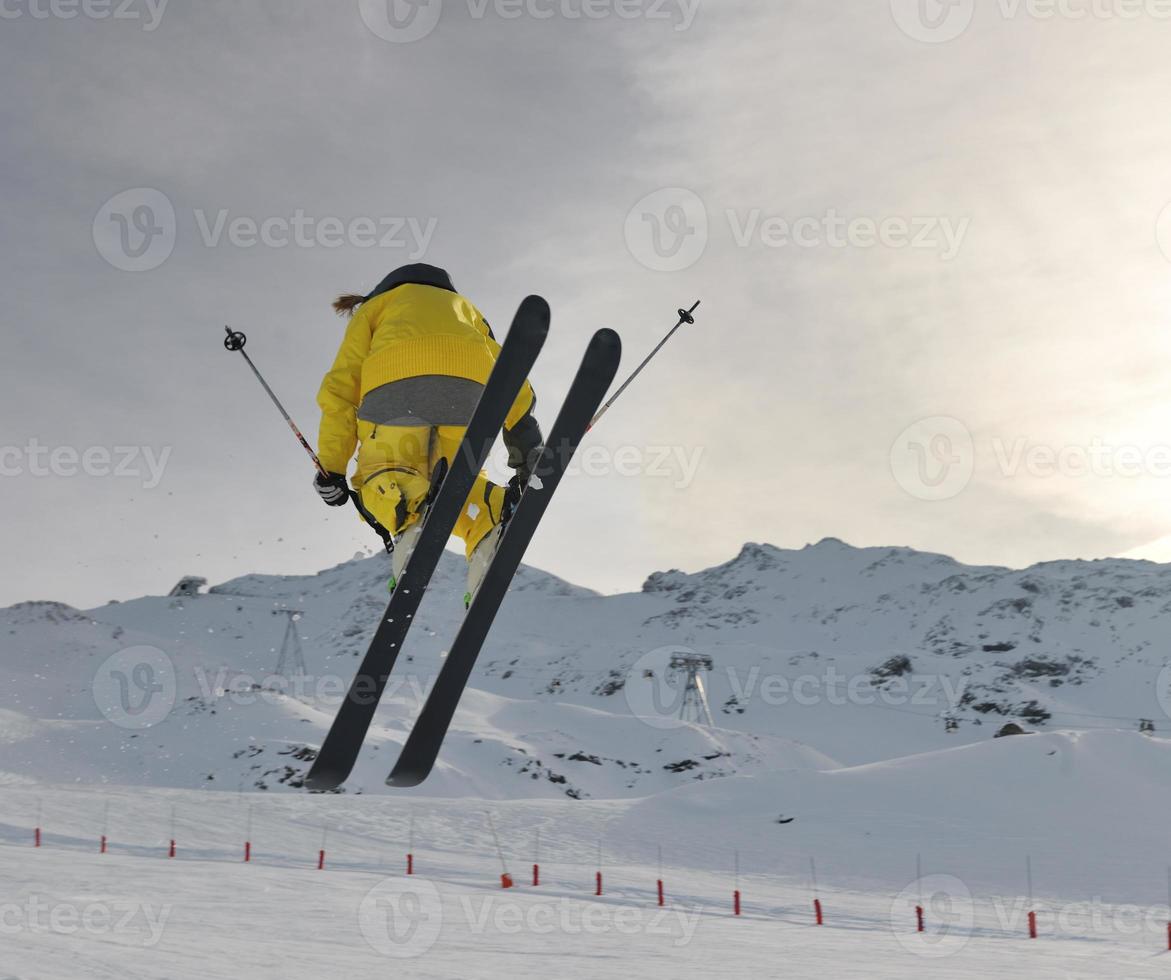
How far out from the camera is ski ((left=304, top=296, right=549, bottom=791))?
361 cm

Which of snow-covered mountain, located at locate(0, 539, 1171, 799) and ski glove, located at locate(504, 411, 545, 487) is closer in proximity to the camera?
ski glove, located at locate(504, 411, 545, 487)

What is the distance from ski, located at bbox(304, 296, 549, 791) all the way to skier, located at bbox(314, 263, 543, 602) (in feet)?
0.40

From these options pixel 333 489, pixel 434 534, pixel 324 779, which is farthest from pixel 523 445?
pixel 324 779

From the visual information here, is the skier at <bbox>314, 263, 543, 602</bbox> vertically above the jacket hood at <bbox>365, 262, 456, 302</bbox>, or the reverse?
the jacket hood at <bbox>365, 262, 456, 302</bbox>

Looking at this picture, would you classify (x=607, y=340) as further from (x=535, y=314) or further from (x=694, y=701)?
(x=694, y=701)

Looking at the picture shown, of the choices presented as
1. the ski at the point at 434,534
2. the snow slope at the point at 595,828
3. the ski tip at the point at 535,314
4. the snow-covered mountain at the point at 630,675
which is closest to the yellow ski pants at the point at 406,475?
the ski at the point at 434,534

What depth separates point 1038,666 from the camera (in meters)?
113

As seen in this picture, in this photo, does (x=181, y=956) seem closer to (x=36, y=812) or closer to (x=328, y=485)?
(x=328, y=485)

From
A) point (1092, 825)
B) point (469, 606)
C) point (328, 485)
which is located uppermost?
point (328, 485)

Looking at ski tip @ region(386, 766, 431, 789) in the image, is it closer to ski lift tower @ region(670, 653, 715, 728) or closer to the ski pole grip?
the ski pole grip

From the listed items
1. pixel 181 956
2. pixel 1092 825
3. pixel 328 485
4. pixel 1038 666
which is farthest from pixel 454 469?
pixel 1038 666

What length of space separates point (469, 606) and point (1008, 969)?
1218 centimetres

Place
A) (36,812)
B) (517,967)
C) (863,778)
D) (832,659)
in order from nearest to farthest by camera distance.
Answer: (517,967) < (36,812) < (863,778) < (832,659)

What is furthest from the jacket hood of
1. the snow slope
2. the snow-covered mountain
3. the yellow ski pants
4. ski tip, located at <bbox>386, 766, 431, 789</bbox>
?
the snow-covered mountain
